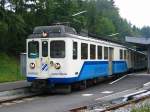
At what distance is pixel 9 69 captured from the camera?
129ft

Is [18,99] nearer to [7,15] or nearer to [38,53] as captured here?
[38,53]

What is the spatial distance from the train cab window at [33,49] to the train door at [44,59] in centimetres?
30

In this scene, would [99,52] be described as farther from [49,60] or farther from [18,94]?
[18,94]

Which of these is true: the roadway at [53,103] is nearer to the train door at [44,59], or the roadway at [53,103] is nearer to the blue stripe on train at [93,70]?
the train door at [44,59]

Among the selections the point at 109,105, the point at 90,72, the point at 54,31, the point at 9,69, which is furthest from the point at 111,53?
the point at 109,105

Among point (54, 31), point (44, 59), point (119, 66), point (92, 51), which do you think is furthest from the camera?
point (119, 66)

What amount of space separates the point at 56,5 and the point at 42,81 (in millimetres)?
37033

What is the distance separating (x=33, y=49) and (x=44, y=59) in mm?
885

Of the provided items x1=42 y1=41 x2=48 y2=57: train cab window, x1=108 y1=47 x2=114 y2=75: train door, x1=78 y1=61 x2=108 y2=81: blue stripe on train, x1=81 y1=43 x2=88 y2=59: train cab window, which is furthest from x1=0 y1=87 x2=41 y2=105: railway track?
x1=108 y1=47 x2=114 y2=75: train door

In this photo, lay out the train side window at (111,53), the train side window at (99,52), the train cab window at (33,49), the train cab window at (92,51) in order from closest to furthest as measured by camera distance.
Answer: the train cab window at (33,49) → the train cab window at (92,51) → the train side window at (99,52) → the train side window at (111,53)

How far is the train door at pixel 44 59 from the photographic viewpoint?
874 inches

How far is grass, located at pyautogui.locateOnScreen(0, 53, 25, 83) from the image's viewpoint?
32.8 meters

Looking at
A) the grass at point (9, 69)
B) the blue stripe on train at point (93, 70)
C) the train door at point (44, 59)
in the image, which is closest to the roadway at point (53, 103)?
the train door at point (44, 59)

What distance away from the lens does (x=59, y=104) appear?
18.1 metres
